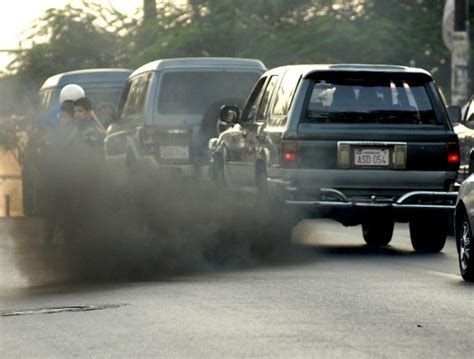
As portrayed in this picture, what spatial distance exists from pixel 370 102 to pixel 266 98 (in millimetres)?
1570

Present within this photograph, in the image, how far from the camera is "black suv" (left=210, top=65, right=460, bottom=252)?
17609mm

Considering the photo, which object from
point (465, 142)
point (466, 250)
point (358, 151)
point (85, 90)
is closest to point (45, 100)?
point (85, 90)

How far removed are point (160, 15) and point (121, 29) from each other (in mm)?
2709

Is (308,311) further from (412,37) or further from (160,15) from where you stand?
(160,15)

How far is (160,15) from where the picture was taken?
138 feet

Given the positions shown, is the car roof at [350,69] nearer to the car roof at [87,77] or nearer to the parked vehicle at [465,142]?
the parked vehicle at [465,142]

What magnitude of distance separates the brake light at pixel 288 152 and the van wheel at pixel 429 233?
1.56m

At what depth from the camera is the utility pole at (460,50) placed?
2962 cm

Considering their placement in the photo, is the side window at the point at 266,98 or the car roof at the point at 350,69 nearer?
the car roof at the point at 350,69

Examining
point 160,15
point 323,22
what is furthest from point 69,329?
point 160,15

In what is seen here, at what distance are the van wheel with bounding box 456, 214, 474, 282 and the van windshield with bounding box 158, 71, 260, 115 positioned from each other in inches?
375

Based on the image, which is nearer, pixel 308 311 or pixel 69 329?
pixel 69 329

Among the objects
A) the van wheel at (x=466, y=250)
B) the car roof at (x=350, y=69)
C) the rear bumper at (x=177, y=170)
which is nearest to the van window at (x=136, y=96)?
the rear bumper at (x=177, y=170)

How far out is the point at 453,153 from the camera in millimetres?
17969
